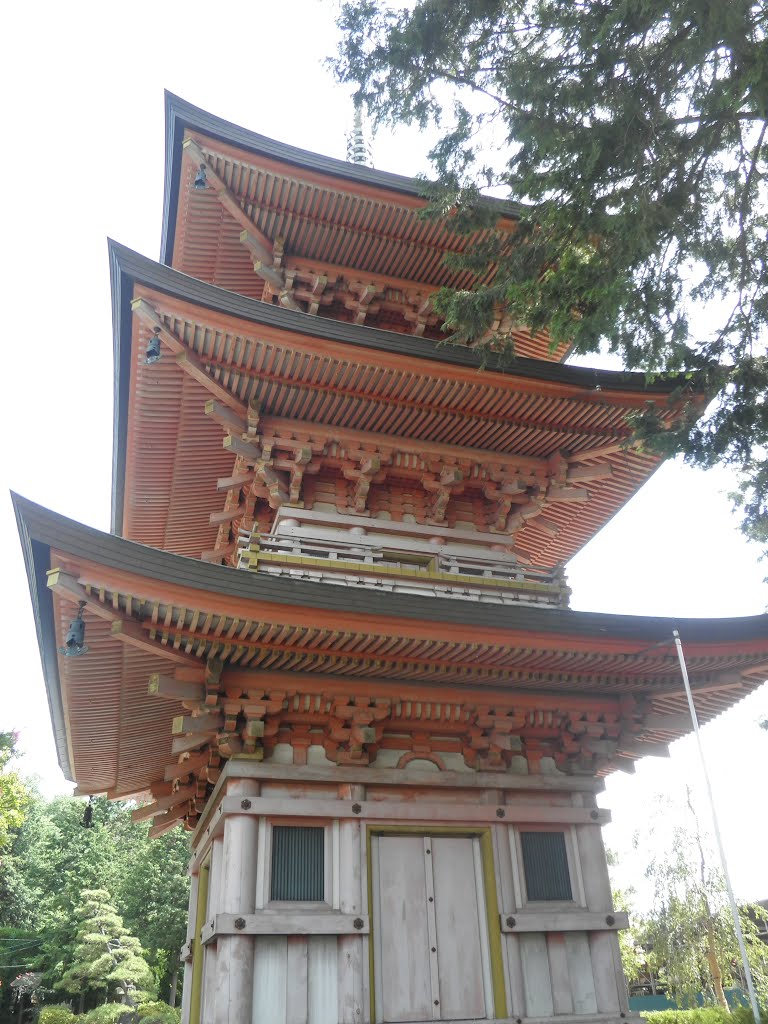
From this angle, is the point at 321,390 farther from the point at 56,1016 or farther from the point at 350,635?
the point at 56,1016

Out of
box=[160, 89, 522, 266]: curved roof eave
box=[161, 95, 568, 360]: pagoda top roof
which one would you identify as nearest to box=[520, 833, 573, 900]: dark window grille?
box=[161, 95, 568, 360]: pagoda top roof

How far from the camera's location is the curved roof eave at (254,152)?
11047mm

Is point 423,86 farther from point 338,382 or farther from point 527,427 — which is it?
point 527,427

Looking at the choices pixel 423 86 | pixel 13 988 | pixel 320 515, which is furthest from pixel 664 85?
pixel 13 988

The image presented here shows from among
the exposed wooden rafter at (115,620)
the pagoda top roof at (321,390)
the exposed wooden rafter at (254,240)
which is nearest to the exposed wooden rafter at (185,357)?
the pagoda top roof at (321,390)

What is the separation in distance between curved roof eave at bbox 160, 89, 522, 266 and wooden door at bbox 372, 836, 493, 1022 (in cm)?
855

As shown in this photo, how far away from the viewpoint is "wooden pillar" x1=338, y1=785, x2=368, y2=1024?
23.2ft

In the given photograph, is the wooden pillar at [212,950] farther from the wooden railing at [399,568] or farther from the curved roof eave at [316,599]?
the wooden railing at [399,568]

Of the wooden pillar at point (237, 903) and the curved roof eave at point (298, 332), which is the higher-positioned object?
the curved roof eave at point (298, 332)

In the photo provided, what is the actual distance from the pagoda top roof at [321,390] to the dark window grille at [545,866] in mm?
5165

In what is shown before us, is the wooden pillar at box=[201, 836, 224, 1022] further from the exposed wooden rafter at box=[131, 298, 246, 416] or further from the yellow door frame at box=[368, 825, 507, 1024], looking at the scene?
the exposed wooden rafter at box=[131, 298, 246, 416]

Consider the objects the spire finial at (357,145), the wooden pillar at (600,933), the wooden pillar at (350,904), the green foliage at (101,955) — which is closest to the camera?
the wooden pillar at (350,904)

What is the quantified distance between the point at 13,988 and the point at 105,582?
38072 millimetres

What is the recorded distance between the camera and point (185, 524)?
13.4 m
